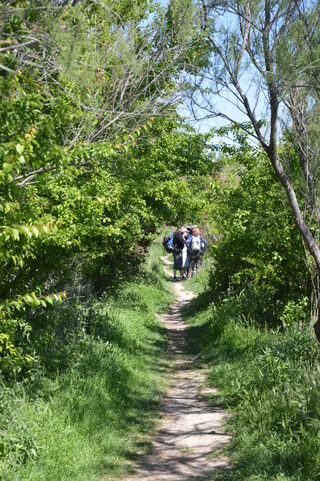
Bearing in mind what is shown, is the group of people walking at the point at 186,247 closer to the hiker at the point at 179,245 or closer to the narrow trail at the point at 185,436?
the hiker at the point at 179,245

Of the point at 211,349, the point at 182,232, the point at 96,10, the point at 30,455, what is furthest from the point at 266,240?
the point at 182,232

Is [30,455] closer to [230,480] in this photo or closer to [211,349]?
[230,480]

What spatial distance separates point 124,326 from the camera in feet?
38.4

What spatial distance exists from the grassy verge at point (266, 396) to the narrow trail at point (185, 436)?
0.22 meters

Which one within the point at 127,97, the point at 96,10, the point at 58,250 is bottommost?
the point at 58,250

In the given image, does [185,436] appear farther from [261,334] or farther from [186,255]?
[186,255]

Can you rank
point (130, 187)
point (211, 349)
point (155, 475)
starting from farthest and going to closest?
point (211, 349), point (130, 187), point (155, 475)

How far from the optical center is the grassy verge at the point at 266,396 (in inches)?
225

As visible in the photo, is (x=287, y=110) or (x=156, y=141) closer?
(x=287, y=110)

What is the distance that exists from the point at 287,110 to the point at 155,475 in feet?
16.5

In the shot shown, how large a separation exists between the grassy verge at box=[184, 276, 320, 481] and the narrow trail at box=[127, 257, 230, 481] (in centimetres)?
22

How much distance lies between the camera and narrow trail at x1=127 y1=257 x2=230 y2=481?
619 cm

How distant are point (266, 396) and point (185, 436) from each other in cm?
107

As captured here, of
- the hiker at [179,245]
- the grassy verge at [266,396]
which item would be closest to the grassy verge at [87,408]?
the grassy verge at [266,396]
